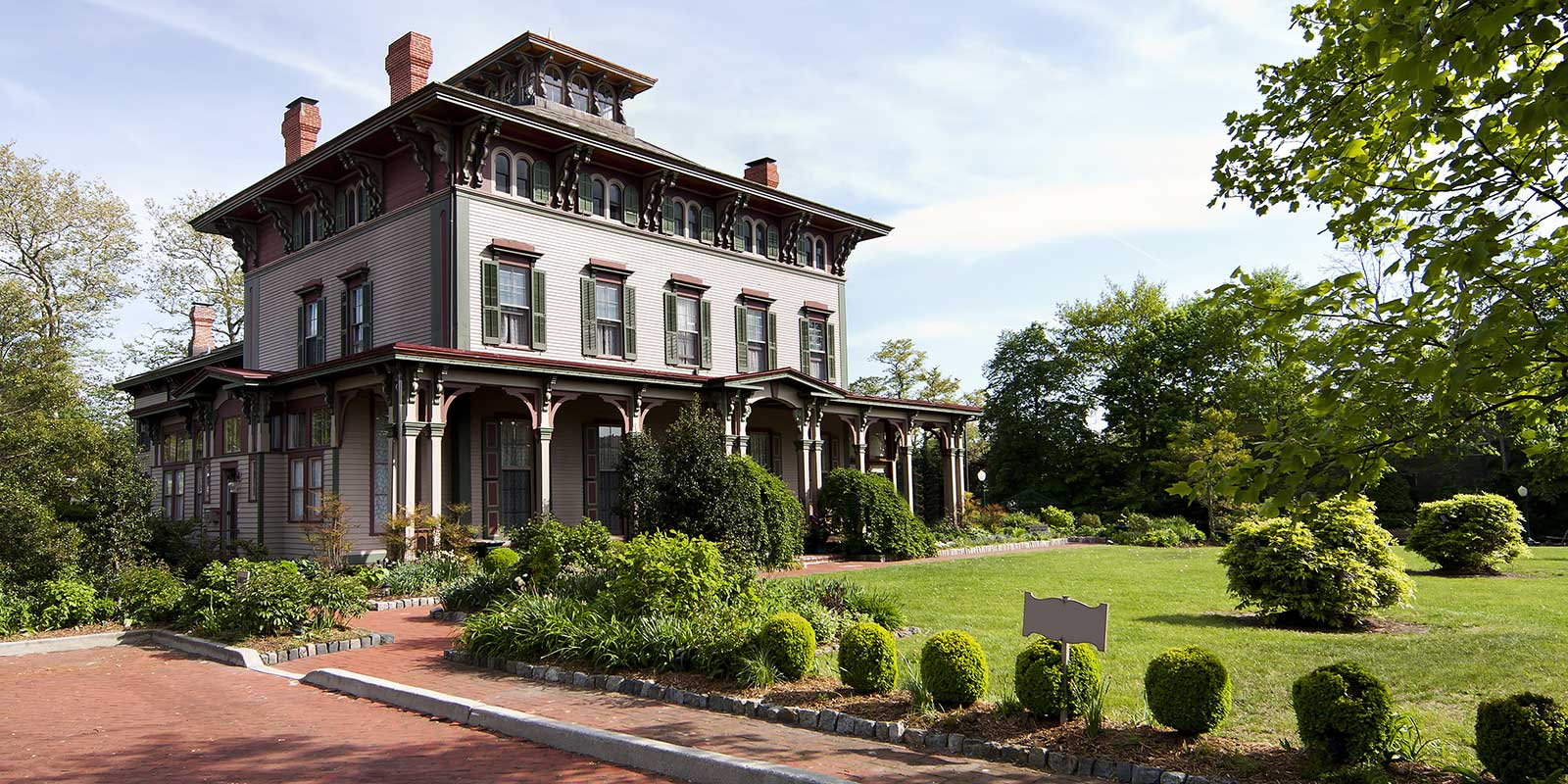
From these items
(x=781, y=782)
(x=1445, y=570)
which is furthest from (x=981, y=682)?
(x=1445, y=570)

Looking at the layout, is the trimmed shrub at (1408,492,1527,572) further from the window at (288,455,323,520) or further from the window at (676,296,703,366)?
the window at (288,455,323,520)

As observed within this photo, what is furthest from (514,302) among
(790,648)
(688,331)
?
(790,648)

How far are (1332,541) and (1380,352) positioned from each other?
8.37 metres

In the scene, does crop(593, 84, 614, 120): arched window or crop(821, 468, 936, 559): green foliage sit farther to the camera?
crop(593, 84, 614, 120): arched window

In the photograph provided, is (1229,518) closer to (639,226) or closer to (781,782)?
(639,226)

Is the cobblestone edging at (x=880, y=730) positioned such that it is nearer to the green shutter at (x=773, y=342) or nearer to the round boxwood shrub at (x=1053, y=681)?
the round boxwood shrub at (x=1053, y=681)

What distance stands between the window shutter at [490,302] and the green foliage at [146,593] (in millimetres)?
8694

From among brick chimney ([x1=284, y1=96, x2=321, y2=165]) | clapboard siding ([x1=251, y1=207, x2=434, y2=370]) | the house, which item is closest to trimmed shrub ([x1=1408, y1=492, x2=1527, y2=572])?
the house

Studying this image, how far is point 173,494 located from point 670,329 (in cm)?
1617

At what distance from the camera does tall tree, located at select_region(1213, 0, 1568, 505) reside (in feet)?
14.9

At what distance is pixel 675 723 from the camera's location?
8.50 metres

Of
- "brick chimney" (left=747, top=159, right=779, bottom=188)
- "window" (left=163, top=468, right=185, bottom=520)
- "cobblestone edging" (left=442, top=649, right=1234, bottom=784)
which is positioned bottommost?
"cobblestone edging" (left=442, top=649, right=1234, bottom=784)

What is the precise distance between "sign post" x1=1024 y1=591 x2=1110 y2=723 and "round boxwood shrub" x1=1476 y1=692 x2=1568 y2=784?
2.25 meters

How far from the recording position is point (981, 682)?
26.5ft
